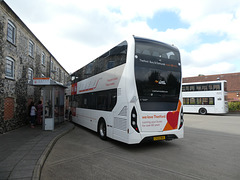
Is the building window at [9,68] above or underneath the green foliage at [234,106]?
above

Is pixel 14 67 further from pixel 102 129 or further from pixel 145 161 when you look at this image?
pixel 145 161

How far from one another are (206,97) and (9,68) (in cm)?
2040

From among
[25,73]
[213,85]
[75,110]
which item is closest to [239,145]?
[75,110]

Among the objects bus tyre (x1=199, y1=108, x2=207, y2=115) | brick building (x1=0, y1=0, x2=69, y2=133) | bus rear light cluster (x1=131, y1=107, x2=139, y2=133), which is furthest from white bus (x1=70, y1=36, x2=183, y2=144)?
bus tyre (x1=199, y1=108, x2=207, y2=115)

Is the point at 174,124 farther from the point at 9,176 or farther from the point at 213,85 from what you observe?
the point at 213,85

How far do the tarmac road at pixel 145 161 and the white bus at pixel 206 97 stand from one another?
14.4 m

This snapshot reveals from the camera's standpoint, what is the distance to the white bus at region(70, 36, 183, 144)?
225 inches

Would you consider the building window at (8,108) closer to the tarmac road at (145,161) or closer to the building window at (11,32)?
the building window at (11,32)

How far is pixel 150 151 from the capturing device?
5898 mm

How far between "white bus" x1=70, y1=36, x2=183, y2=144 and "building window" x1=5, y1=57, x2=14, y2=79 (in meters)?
6.24

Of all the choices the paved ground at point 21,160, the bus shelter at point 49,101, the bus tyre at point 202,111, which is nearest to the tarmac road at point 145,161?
the paved ground at point 21,160

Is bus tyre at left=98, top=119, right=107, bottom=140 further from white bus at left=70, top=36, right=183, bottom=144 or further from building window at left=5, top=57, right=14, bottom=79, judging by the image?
building window at left=5, top=57, right=14, bottom=79

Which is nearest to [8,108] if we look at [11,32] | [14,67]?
[14,67]

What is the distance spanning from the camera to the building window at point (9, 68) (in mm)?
9640
